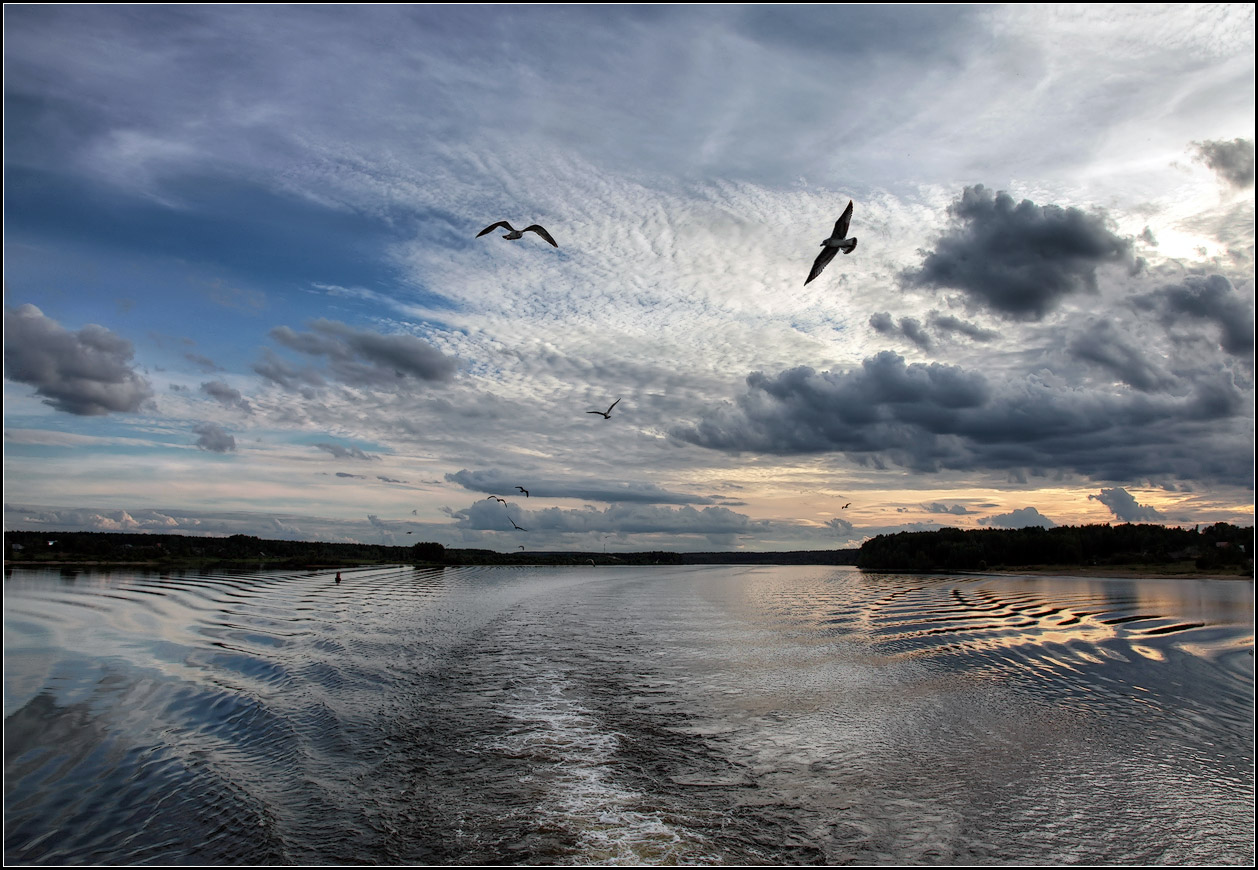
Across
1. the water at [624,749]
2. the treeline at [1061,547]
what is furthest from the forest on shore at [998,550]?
the water at [624,749]

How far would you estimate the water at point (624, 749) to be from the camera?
37.2ft

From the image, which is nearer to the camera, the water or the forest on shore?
the water

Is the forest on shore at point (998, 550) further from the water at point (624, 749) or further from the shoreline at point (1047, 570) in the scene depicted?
the water at point (624, 749)

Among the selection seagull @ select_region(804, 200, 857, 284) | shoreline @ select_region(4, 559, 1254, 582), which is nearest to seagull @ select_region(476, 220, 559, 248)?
seagull @ select_region(804, 200, 857, 284)

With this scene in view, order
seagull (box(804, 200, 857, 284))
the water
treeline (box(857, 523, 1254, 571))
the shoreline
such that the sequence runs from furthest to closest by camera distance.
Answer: treeline (box(857, 523, 1254, 571)) < the shoreline < seagull (box(804, 200, 857, 284)) < the water

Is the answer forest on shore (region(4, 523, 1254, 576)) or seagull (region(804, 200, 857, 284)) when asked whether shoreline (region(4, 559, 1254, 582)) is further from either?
seagull (region(804, 200, 857, 284))

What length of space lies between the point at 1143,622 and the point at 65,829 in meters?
51.0

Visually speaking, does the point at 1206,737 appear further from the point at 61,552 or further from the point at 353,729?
the point at 61,552

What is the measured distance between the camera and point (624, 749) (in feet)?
52.7

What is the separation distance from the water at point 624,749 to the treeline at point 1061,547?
10806 cm

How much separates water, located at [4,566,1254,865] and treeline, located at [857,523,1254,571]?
10806 cm

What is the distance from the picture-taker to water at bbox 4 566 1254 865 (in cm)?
1134

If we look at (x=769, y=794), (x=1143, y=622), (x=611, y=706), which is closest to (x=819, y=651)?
(x=611, y=706)

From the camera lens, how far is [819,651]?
1229 inches
